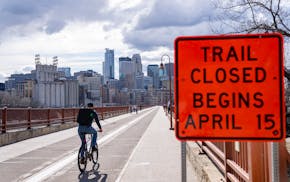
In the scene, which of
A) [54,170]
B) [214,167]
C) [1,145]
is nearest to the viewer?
[214,167]

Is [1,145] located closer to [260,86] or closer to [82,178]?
[82,178]

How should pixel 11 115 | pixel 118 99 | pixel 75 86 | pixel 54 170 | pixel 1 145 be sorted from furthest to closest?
pixel 118 99 → pixel 75 86 → pixel 11 115 → pixel 1 145 → pixel 54 170

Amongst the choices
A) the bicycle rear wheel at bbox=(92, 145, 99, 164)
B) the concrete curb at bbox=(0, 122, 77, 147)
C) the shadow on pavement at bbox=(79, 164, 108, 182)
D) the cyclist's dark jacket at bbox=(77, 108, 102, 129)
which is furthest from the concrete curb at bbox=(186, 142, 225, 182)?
the concrete curb at bbox=(0, 122, 77, 147)

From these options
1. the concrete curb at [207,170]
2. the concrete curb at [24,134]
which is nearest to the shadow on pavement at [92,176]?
the concrete curb at [207,170]

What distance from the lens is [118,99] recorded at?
19612cm

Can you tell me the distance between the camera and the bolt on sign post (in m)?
3.43

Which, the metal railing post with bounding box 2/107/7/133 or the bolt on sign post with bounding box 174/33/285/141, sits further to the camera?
the metal railing post with bounding box 2/107/7/133

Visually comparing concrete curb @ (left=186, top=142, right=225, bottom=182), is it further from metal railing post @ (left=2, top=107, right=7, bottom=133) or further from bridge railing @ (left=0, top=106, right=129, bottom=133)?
bridge railing @ (left=0, top=106, right=129, bottom=133)

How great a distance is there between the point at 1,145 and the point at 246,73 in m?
18.0

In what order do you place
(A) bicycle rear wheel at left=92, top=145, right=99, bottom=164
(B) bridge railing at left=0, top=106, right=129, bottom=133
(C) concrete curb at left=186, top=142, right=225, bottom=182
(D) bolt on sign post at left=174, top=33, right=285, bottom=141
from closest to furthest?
1. (D) bolt on sign post at left=174, top=33, right=285, bottom=141
2. (C) concrete curb at left=186, top=142, right=225, bottom=182
3. (A) bicycle rear wheel at left=92, top=145, right=99, bottom=164
4. (B) bridge railing at left=0, top=106, right=129, bottom=133

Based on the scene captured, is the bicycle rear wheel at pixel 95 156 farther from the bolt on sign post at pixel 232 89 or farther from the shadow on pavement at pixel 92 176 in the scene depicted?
the bolt on sign post at pixel 232 89

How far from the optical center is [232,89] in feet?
11.3

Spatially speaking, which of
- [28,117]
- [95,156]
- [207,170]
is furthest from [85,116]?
[28,117]

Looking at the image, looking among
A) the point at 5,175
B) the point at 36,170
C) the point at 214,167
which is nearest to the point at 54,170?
the point at 36,170
